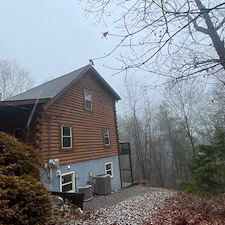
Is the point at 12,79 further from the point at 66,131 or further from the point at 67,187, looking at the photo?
the point at 67,187

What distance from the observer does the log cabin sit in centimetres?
868

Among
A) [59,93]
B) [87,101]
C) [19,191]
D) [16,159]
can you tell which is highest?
[87,101]

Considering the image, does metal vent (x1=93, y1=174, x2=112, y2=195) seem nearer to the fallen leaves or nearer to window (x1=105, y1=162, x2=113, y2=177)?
window (x1=105, y1=162, x2=113, y2=177)

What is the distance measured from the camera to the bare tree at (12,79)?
952 inches

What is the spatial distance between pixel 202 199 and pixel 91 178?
5877 millimetres

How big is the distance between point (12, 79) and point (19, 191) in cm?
2562

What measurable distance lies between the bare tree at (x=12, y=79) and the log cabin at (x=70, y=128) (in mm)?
14897

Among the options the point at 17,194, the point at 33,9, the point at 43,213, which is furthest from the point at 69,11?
the point at 43,213

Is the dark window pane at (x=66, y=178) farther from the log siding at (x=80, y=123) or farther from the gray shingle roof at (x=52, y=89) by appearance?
the gray shingle roof at (x=52, y=89)

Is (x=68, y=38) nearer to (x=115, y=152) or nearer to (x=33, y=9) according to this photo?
(x=33, y=9)

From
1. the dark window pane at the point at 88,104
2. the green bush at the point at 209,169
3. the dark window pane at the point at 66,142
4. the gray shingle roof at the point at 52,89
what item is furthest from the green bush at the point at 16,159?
the dark window pane at the point at 88,104

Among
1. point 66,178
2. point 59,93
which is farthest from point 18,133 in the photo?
point 66,178

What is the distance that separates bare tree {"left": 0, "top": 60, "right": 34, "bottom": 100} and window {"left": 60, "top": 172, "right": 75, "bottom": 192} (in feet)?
60.2

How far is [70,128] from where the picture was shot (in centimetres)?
1042
